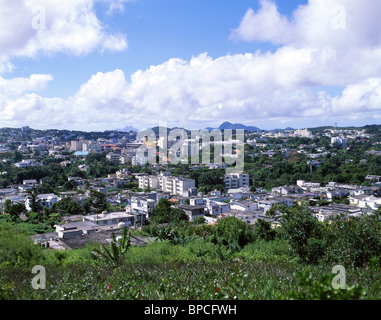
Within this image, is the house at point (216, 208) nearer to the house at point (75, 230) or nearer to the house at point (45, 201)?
the house at point (75, 230)

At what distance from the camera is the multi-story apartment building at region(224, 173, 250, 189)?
30745 mm

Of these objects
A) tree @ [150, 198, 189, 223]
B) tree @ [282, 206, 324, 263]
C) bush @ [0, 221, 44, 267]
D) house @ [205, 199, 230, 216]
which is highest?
tree @ [282, 206, 324, 263]

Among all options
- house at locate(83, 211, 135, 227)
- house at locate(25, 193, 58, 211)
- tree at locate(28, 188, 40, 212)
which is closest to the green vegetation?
house at locate(83, 211, 135, 227)

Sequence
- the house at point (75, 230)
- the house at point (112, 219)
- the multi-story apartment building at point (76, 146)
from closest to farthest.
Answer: the house at point (75, 230), the house at point (112, 219), the multi-story apartment building at point (76, 146)

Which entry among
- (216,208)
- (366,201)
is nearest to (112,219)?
(216,208)

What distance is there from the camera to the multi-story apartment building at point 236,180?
101 ft

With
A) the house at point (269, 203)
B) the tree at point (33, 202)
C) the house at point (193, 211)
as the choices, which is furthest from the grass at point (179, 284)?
the tree at point (33, 202)

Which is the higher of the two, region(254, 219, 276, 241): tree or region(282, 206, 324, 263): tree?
region(282, 206, 324, 263): tree

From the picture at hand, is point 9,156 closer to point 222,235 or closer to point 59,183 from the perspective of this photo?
point 59,183

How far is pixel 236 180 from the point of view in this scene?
31.2 metres

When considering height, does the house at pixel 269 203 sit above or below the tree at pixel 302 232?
below

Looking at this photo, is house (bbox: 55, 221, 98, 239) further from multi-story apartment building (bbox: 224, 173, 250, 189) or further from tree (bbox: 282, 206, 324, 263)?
multi-story apartment building (bbox: 224, 173, 250, 189)

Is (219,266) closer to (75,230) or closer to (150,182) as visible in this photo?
(75,230)

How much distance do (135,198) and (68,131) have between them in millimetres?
65411
